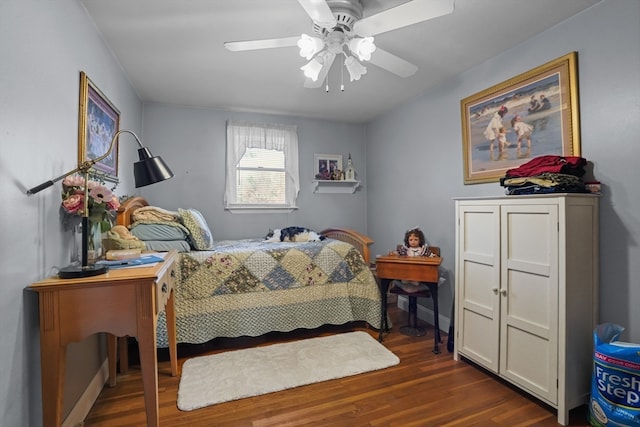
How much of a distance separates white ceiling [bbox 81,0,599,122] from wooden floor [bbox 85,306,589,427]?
7.84ft

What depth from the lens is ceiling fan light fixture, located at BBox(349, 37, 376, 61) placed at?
167cm

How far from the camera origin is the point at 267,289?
104 inches

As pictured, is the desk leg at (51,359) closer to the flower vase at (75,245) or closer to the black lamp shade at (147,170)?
the flower vase at (75,245)

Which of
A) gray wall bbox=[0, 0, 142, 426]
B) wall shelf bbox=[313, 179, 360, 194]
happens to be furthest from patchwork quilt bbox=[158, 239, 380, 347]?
wall shelf bbox=[313, 179, 360, 194]

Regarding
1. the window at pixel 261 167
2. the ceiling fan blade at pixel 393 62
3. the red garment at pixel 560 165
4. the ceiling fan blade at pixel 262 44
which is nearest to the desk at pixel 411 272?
the red garment at pixel 560 165

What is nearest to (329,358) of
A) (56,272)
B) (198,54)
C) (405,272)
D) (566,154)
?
(405,272)

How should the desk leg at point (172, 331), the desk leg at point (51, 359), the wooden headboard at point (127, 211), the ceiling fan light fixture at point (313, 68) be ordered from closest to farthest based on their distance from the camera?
the desk leg at point (51, 359) < the ceiling fan light fixture at point (313, 68) < the desk leg at point (172, 331) < the wooden headboard at point (127, 211)

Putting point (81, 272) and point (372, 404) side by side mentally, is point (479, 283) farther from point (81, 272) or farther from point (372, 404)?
point (81, 272)

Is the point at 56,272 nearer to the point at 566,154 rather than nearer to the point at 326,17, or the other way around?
the point at 326,17

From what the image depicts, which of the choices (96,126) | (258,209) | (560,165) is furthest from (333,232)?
(96,126)

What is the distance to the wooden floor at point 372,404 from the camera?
1693 mm

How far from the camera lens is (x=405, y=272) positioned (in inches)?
104

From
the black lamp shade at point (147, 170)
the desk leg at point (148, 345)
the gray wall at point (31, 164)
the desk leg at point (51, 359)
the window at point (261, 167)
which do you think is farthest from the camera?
the window at point (261, 167)

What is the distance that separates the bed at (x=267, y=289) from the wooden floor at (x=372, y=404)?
19.6 inches
